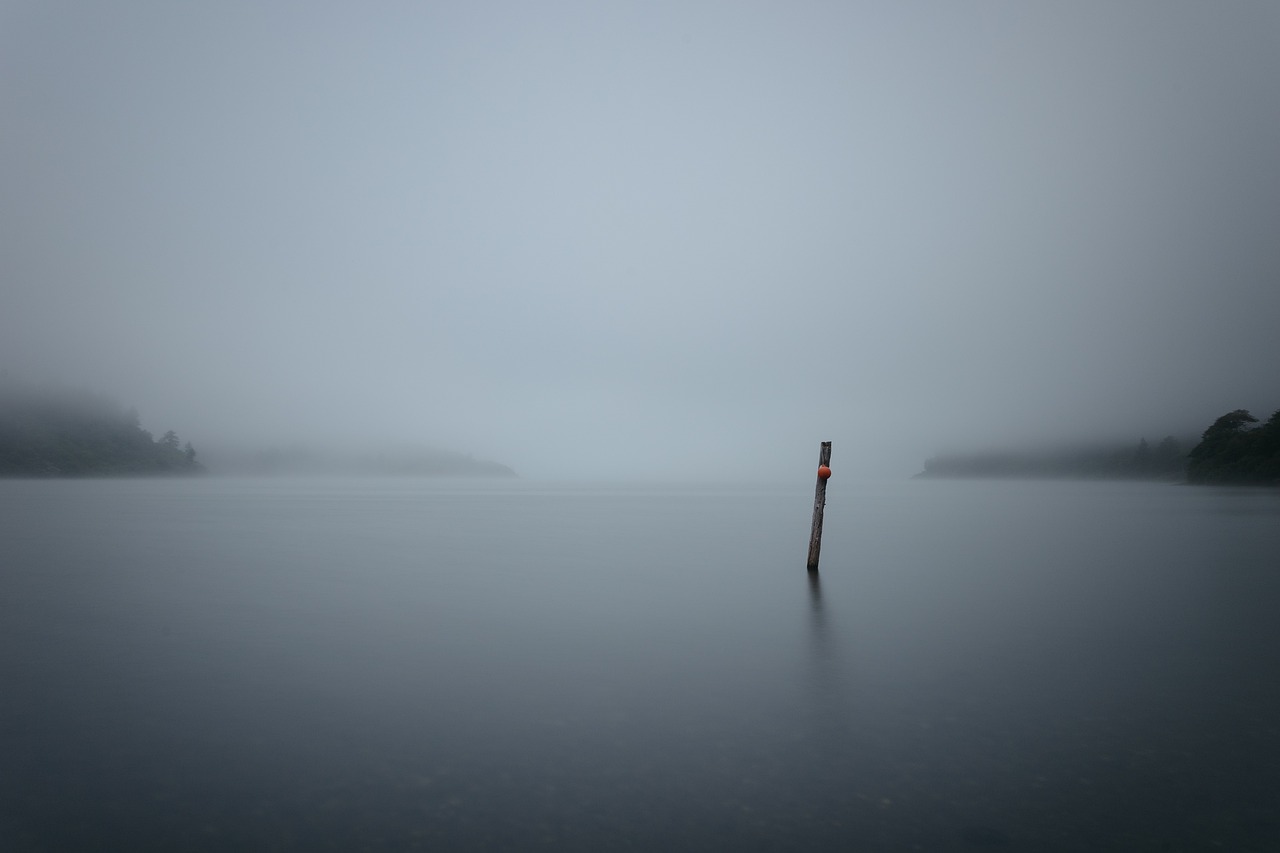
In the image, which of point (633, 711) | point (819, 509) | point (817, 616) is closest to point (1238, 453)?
point (819, 509)

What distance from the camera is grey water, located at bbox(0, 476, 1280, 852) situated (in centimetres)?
664

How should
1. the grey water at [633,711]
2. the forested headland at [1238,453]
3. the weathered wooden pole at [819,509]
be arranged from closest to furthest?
the grey water at [633,711] → the weathered wooden pole at [819,509] → the forested headland at [1238,453]

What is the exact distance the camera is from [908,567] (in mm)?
26797

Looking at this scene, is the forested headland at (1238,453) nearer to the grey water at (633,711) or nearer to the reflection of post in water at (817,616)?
the grey water at (633,711)

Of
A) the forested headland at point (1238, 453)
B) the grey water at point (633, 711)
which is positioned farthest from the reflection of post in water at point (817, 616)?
the forested headland at point (1238, 453)

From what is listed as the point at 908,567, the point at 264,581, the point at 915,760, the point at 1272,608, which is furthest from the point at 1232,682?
the point at 264,581

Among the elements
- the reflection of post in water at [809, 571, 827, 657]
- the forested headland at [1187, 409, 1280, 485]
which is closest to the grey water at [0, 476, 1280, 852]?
the reflection of post in water at [809, 571, 827, 657]

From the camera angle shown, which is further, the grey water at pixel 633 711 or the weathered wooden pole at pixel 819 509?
the weathered wooden pole at pixel 819 509

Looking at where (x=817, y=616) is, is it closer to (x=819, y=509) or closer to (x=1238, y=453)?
(x=819, y=509)

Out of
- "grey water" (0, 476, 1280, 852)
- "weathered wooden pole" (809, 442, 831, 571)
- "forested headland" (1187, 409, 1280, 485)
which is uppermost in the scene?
"forested headland" (1187, 409, 1280, 485)

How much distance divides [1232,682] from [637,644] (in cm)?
938

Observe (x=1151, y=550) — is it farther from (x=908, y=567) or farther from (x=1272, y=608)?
(x=1272, y=608)

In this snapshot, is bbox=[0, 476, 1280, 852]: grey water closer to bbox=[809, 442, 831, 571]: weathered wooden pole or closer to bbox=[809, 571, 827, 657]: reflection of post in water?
bbox=[809, 571, 827, 657]: reflection of post in water

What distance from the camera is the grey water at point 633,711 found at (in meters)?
6.64
